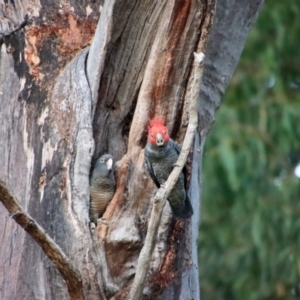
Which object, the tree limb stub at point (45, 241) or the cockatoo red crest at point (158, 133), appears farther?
the cockatoo red crest at point (158, 133)

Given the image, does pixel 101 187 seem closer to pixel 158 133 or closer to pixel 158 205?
pixel 158 133

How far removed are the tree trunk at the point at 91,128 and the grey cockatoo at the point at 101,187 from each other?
0.10 feet

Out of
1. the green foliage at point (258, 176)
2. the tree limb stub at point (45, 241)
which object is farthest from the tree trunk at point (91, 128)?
the green foliage at point (258, 176)

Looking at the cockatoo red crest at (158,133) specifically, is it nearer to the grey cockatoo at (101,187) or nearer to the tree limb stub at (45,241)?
the grey cockatoo at (101,187)

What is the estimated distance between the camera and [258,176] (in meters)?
8.37

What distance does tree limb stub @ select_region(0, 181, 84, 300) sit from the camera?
247 centimetres

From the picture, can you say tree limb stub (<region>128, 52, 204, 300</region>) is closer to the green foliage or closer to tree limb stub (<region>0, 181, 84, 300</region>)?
tree limb stub (<region>0, 181, 84, 300</region>)

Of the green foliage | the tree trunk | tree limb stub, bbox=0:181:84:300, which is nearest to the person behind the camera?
tree limb stub, bbox=0:181:84:300

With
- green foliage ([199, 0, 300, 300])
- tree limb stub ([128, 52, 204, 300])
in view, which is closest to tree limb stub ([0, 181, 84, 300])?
tree limb stub ([128, 52, 204, 300])

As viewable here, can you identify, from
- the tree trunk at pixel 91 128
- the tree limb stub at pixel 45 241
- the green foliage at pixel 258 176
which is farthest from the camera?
the green foliage at pixel 258 176

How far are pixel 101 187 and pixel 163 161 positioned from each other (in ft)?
0.79

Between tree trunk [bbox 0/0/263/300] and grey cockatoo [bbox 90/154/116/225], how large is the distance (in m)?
0.03

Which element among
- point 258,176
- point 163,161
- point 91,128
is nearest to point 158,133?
point 163,161

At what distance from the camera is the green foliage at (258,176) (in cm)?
809
